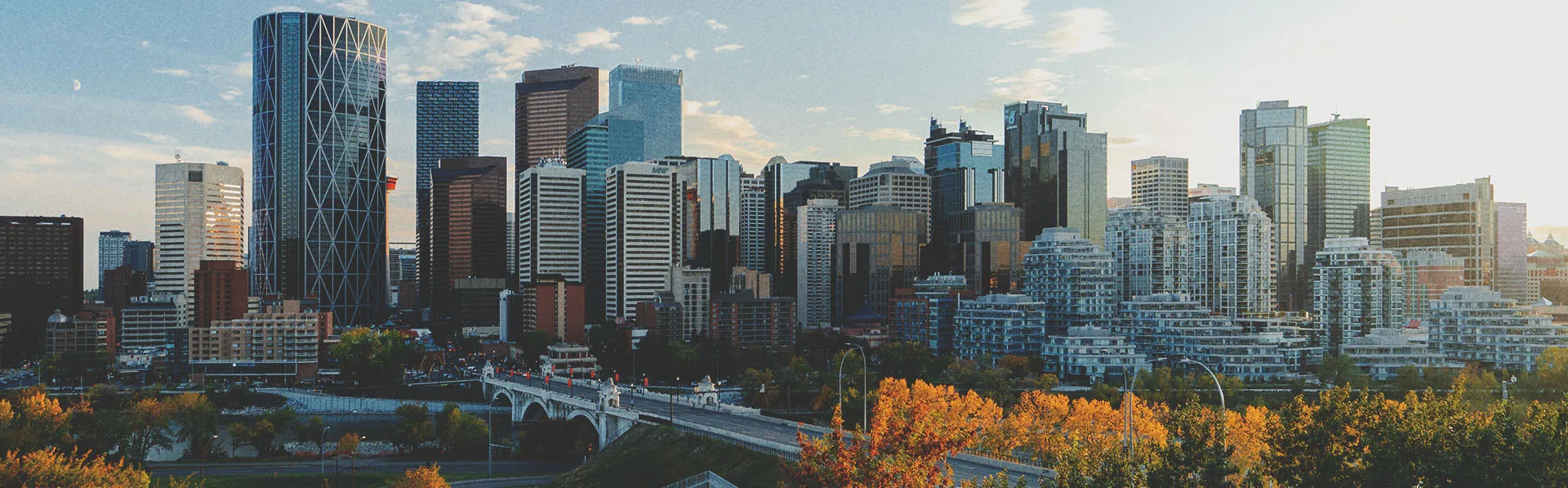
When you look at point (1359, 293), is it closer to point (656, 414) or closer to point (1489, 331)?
point (1489, 331)

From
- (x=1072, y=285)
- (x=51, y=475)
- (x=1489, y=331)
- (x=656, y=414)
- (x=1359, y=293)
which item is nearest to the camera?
(x=51, y=475)

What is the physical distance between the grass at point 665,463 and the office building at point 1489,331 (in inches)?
4321

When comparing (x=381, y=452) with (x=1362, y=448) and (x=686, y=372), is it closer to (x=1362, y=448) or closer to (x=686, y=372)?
(x=686, y=372)

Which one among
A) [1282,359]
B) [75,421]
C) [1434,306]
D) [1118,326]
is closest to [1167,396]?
[1282,359]

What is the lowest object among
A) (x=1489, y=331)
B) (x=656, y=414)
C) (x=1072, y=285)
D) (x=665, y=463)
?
(x=665, y=463)

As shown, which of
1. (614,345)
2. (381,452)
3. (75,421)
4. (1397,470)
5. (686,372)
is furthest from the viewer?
(614,345)

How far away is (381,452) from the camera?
122 metres

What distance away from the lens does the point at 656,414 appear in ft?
358

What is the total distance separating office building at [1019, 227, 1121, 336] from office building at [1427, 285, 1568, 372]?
44126 millimetres

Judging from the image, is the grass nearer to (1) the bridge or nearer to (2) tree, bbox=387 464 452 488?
(1) the bridge

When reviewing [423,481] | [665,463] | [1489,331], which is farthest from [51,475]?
[1489,331]

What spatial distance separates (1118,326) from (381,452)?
104412 mm

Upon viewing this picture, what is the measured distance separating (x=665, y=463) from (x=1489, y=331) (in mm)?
116545

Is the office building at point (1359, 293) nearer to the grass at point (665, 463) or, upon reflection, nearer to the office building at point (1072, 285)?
the office building at point (1072, 285)
